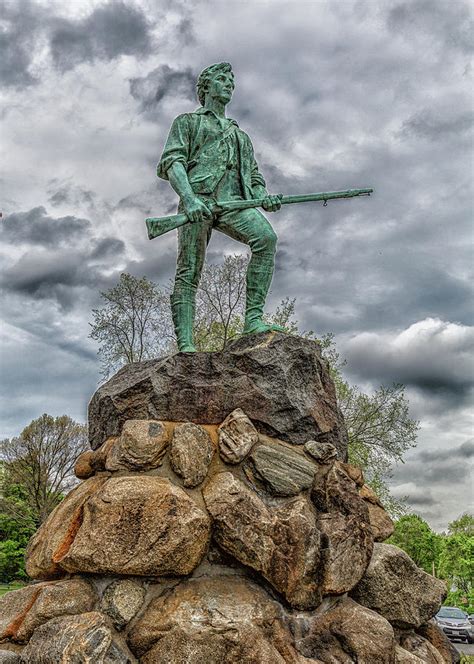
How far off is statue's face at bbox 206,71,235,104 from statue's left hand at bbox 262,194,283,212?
114 cm

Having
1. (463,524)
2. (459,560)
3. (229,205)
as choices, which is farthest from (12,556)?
(463,524)

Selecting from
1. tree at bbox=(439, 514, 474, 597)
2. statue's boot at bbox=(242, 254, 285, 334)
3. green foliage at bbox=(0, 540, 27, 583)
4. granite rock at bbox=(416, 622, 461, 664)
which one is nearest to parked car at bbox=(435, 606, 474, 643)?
tree at bbox=(439, 514, 474, 597)

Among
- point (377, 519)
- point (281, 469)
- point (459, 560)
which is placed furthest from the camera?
point (459, 560)

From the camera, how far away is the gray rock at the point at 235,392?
190 inches

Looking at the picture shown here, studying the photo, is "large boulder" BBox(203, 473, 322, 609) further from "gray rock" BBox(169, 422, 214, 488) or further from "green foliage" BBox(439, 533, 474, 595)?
"green foliage" BBox(439, 533, 474, 595)

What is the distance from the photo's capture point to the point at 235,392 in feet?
16.1

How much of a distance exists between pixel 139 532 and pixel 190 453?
25.4 inches

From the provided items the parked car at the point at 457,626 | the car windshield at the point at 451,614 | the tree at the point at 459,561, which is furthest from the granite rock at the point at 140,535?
the tree at the point at 459,561

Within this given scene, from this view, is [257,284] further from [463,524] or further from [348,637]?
[463,524]

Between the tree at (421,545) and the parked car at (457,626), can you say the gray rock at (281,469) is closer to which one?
the parked car at (457,626)

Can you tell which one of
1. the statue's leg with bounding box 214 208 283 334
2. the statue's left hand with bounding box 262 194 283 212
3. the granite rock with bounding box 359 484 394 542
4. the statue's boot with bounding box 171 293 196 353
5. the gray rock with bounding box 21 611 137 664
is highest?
the statue's left hand with bounding box 262 194 283 212

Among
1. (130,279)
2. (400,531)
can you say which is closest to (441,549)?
(400,531)

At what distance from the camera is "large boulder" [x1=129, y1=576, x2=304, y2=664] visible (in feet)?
12.5

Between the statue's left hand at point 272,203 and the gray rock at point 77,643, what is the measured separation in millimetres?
3761
